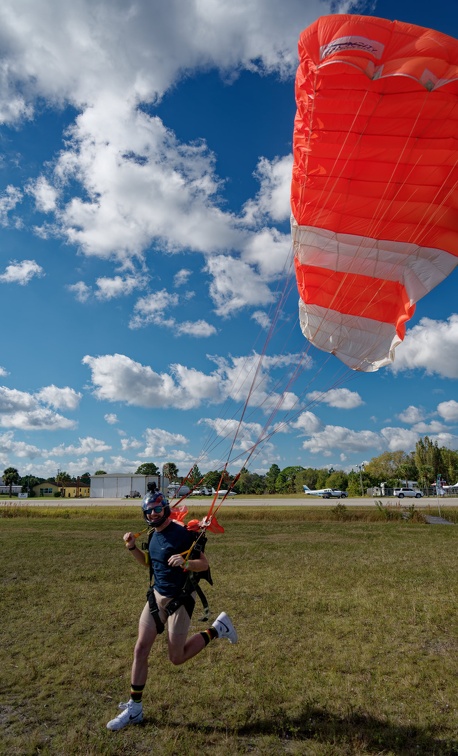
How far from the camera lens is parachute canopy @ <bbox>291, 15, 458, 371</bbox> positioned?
4.94 metres

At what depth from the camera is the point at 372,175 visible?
19.1 ft

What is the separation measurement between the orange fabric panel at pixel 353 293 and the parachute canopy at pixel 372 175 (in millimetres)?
16

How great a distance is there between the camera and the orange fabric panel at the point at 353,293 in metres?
6.86

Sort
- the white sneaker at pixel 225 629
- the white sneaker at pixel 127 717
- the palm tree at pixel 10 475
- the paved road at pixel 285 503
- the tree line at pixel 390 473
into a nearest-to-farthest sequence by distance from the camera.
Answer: the white sneaker at pixel 127 717
the white sneaker at pixel 225 629
the paved road at pixel 285 503
the tree line at pixel 390 473
the palm tree at pixel 10 475

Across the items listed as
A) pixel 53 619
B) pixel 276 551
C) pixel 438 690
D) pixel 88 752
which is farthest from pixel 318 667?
pixel 276 551

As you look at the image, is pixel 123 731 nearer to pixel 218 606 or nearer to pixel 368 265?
pixel 218 606

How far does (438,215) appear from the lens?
599 centimetres

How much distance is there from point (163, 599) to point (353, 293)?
495 cm

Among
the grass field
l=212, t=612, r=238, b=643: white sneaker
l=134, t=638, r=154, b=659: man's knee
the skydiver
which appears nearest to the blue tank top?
the skydiver

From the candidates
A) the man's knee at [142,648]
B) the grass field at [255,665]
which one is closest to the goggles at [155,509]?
the man's knee at [142,648]

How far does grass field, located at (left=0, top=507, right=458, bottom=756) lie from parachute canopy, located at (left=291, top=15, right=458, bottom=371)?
3804 millimetres

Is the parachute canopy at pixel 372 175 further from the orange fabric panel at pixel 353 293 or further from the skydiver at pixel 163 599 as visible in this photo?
the skydiver at pixel 163 599

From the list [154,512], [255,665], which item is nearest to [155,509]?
[154,512]

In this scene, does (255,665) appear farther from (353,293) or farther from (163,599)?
(353,293)
